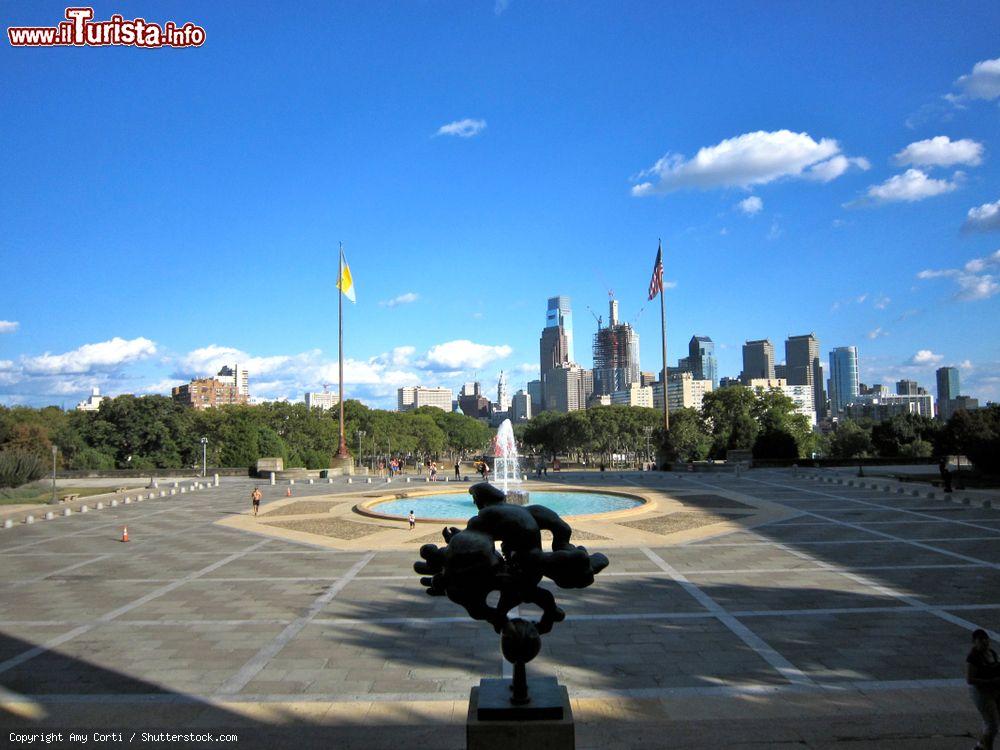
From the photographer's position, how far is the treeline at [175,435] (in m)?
57.1

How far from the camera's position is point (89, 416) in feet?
254

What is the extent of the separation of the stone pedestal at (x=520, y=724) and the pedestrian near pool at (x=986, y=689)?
4.88 meters

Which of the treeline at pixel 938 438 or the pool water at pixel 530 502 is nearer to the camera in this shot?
the pool water at pixel 530 502

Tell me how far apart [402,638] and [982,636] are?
8652 mm

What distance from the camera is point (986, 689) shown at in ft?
23.2

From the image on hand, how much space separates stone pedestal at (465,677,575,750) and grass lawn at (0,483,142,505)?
40.5 metres

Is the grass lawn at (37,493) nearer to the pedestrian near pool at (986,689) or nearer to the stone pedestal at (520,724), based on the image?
the stone pedestal at (520,724)

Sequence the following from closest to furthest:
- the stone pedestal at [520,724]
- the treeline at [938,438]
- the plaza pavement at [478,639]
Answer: the stone pedestal at [520,724], the plaza pavement at [478,639], the treeline at [938,438]

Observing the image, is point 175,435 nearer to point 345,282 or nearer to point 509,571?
point 345,282

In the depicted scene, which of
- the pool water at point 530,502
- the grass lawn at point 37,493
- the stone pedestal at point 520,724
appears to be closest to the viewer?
the stone pedestal at point 520,724

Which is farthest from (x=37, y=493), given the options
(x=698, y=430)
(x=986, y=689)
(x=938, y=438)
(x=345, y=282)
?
(x=698, y=430)

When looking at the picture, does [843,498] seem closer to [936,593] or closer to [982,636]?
[936,593]

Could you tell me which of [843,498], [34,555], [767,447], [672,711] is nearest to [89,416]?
[34,555]

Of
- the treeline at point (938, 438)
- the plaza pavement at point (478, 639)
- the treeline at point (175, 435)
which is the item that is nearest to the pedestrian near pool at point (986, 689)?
the plaza pavement at point (478, 639)
